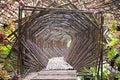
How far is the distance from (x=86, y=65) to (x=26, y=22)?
5.54 feet

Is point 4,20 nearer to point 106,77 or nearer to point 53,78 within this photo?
point 53,78

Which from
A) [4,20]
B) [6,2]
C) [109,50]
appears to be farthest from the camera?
[4,20]

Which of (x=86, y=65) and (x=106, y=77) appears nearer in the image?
(x=106, y=77)

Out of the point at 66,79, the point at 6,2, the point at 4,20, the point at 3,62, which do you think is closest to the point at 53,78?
the point at 66,79

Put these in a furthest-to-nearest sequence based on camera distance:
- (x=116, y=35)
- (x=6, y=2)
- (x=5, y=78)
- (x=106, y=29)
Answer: (x=106, y=29), (x=6, y=2), (x=116, y=35), (x=5, y=78)

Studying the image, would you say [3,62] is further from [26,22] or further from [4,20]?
[4,20]

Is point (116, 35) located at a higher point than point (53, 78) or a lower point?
higher

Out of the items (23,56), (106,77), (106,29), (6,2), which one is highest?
(6,2)

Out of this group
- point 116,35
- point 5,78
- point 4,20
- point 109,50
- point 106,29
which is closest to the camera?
point 5,78

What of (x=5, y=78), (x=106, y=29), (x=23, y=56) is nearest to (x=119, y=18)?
(x=106, y=29)

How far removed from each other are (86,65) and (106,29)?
86cm

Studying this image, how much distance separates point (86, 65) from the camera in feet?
22.5

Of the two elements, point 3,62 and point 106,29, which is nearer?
point 3,62

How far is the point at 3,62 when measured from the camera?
565cm
